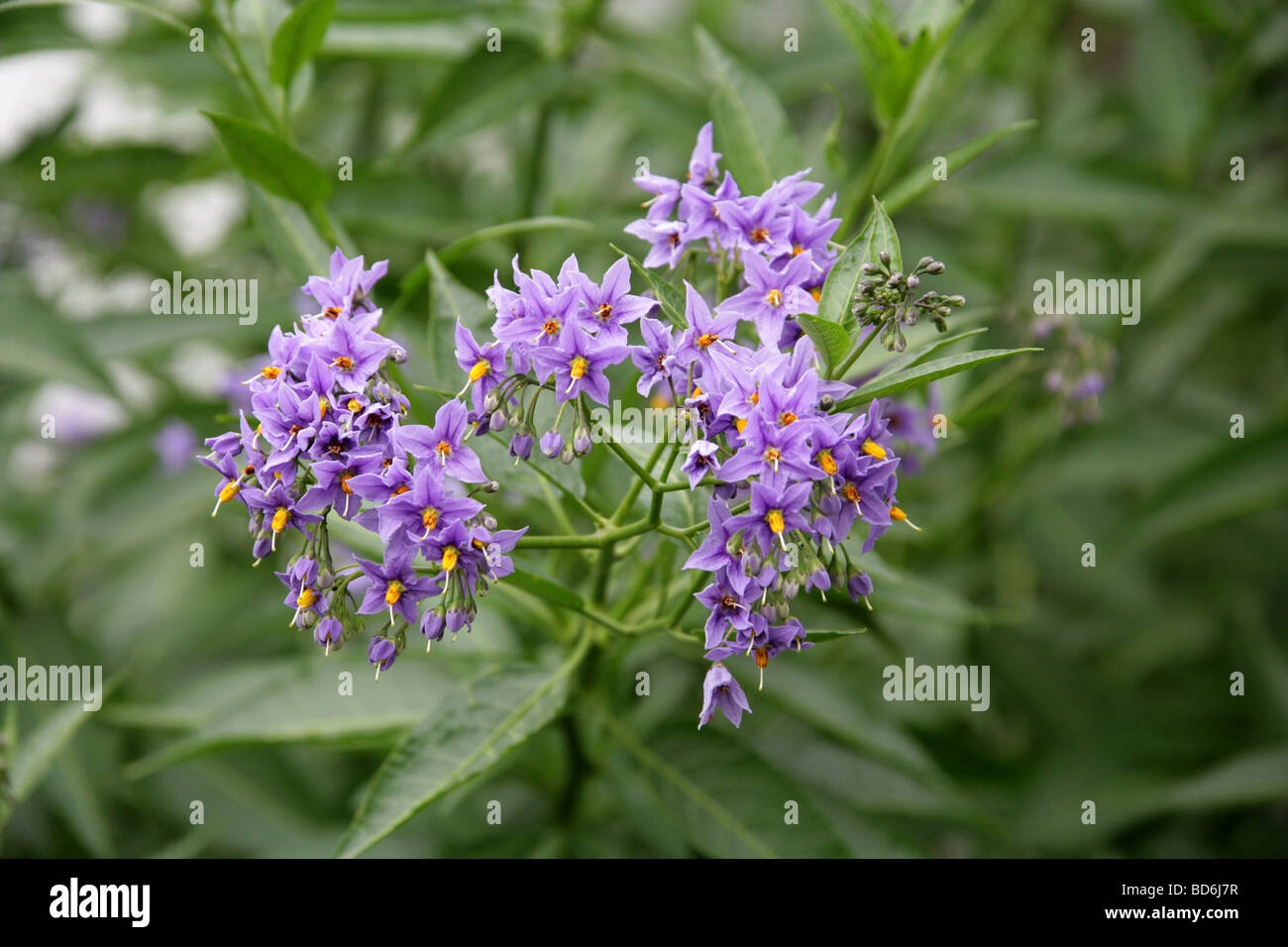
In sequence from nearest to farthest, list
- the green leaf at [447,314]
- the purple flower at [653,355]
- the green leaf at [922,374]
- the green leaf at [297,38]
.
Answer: the green leaf at [922,374] < the purple flower at [653,355] < the green leaf at [447,314] < the green leaf at [297,38]

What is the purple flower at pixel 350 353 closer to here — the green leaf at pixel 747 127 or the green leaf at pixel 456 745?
the green leaf at pixel 456 745

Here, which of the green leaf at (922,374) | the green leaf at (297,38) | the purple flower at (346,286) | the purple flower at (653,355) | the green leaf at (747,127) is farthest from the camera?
the green leaf at (747,127)

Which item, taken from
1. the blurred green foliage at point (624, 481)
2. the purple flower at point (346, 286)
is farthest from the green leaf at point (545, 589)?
the purple flower at point (346, 286)

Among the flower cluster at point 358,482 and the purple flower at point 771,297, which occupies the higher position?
the purple flower at point 771,297

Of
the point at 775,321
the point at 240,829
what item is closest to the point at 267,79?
the point at 775,321

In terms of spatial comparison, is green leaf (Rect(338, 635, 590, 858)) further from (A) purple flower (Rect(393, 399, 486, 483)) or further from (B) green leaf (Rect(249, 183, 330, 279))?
(B) green leaf (Rect(249, 183, 330, 279))

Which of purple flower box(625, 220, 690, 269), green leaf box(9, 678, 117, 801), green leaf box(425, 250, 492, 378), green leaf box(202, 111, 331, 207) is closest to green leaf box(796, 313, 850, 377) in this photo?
purple flower box(625, 220, 690, 269)
